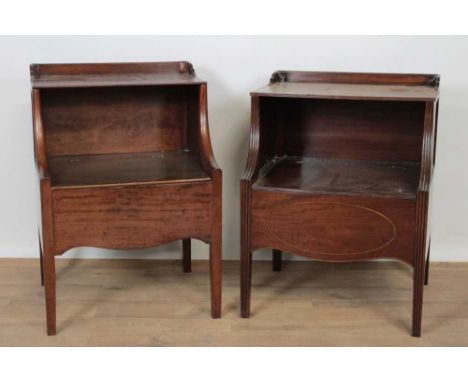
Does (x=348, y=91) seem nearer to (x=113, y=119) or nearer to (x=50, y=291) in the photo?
(x=113, y=119)

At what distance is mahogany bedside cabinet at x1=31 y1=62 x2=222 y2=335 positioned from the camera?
2.61 meters

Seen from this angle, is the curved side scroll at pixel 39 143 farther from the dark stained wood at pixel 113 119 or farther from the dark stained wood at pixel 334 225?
the dark stained wood at pixel 334 225

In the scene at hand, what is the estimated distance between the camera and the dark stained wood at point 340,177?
2.64 meters

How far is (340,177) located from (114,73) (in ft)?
3.39

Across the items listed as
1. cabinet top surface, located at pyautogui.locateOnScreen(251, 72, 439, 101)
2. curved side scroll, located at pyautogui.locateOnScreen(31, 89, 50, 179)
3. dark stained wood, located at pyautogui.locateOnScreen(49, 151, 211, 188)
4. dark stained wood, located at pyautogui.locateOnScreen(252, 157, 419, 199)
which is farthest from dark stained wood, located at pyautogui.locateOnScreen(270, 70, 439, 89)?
curved side scroll, located at pyautogui.locateOnScreen(31, 89, 50, 179)

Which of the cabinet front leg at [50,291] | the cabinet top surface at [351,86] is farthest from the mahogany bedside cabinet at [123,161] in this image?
the cabinet top surface at [351,86]

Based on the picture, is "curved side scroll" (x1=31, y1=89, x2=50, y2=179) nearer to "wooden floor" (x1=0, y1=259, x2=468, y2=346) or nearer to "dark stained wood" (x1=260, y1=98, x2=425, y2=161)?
"wooden floor" (x1=0, y1=259, x2=468, y2=346)

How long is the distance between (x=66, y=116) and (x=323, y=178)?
107 centimetres

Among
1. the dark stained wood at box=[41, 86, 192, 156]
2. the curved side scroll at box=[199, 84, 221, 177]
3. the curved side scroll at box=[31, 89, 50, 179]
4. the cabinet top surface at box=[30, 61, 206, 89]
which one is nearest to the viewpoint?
the curved side scroll at box=[31, 89, 50, 179]

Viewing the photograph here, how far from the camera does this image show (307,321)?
2.78m

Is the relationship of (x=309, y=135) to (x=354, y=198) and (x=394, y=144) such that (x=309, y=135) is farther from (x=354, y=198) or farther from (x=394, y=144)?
(x=354, y=198)

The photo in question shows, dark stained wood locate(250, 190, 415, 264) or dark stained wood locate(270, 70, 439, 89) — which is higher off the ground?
dark stained wood locate(270, 70, 439, 89)

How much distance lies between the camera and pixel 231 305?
9.57ft

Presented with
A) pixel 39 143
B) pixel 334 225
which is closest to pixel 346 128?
pixel 334 225
